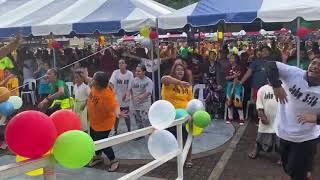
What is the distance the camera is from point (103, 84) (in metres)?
6.38

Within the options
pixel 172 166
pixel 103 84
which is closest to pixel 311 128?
pixel 172 166

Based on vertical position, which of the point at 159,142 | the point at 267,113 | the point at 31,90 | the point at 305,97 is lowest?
the point at 31,90

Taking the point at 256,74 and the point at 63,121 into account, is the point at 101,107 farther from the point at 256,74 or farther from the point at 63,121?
the point at 256,74

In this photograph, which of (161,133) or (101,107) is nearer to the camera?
(161,133)

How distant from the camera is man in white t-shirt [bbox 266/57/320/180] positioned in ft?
14.3

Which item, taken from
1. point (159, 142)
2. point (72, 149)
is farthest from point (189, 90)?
point (72, 149)

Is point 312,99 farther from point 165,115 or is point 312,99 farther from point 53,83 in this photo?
point 53,83

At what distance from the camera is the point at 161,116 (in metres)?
4.27

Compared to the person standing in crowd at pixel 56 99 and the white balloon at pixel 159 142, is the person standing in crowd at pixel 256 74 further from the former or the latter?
the white balloon at pixel 159 142

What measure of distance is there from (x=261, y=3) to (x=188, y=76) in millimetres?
2906

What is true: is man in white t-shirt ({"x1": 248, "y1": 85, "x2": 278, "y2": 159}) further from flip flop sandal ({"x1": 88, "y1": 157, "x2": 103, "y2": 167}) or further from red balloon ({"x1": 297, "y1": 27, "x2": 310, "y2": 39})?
flip flop sandal ({"x1": 88, "y1": 157, "x2": 103, "y2": 167})

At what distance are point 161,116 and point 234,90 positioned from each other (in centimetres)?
623

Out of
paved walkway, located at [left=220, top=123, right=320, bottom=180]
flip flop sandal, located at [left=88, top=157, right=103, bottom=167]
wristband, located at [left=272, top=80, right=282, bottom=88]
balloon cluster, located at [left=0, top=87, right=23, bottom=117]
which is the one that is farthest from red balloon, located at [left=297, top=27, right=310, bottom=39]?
balloon cluster, located at [left=0, top=87, right=23, bottom=117]

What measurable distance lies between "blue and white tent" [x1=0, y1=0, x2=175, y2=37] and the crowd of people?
0.90 meters
